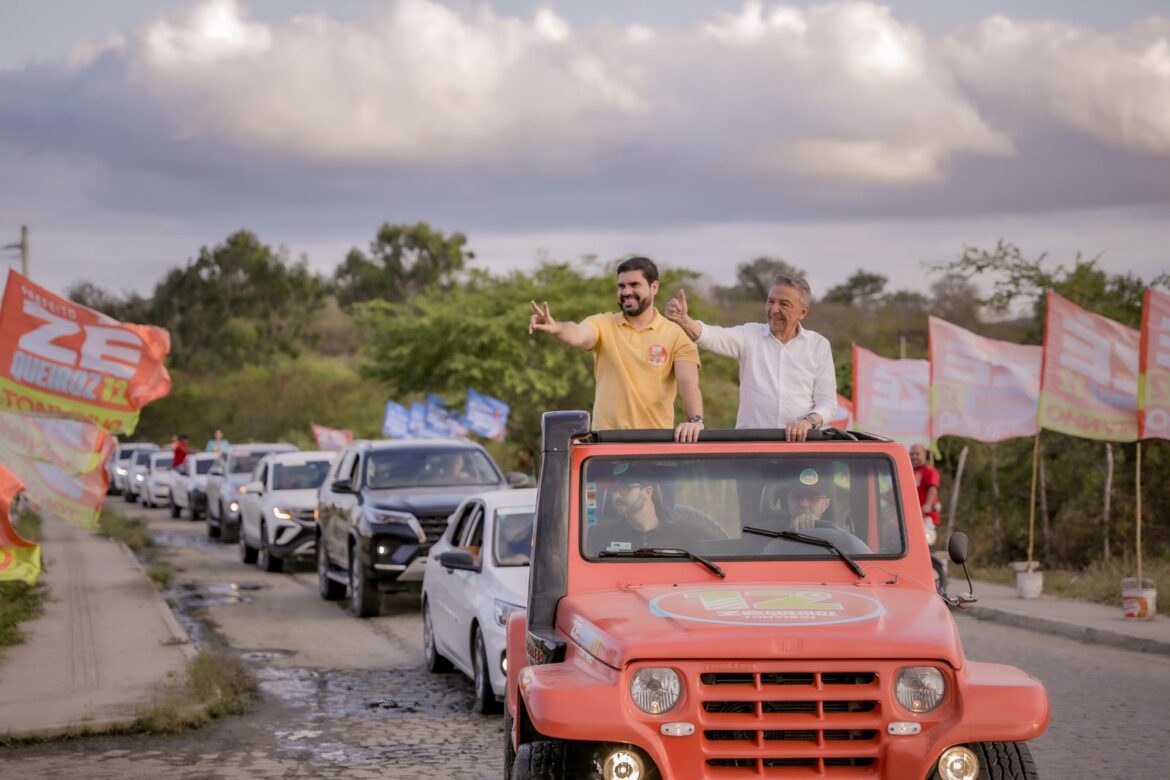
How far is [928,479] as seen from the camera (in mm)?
16406

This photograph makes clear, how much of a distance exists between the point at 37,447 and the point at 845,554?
34.6ft

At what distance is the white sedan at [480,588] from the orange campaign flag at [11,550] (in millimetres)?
3126

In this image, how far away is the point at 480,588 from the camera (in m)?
11.1

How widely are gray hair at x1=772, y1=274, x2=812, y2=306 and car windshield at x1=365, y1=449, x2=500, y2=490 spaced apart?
10147 millimetres

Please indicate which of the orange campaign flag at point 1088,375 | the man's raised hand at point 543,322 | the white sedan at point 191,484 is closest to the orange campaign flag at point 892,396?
the orange campaign flag at point 1088,375

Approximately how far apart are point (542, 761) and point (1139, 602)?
11.1 m

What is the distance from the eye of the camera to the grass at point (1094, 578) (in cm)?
1731

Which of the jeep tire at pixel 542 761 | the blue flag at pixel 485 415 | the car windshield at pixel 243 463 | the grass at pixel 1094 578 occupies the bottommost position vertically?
the grass at pixel 1094 578

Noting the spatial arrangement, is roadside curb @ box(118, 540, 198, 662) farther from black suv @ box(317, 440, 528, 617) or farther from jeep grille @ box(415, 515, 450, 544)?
jeep grille @ box(415, 515, 450, 544)

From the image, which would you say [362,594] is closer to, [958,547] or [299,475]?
[299,475]

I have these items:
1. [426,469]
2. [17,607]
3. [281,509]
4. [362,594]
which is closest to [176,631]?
[362,594]

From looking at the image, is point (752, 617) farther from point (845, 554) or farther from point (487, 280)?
point (487, 280)

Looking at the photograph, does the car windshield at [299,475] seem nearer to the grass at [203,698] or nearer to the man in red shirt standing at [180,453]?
the grass at [203,698]

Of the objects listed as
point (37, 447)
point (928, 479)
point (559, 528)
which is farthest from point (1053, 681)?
point (37, 447)
